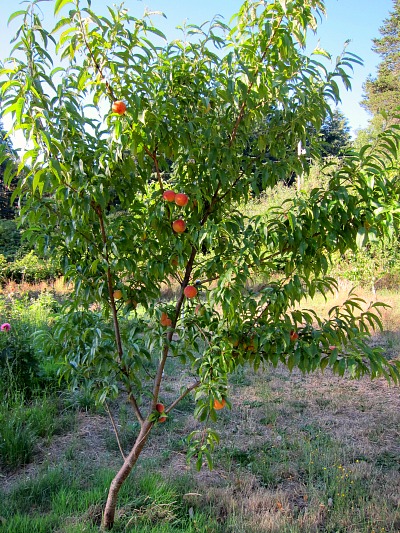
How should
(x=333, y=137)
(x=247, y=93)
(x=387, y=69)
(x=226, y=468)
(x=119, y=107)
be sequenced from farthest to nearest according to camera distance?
(x=333, y=137), (x=387, y=69), (x=226, y=468), (x=247, y=93), (x=119, y=107)

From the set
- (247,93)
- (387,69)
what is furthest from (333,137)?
(247,93)

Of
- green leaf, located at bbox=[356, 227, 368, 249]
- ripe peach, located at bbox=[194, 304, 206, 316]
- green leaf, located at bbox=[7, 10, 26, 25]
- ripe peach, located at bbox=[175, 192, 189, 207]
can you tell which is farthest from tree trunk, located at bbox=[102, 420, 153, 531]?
green leaf, located at bbox=[7, 10, 26, 25]

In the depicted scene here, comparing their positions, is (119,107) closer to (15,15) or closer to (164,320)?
(15,15)

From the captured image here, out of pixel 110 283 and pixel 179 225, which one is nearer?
pixel 179 225

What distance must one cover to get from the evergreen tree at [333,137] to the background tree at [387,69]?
6.78 ft

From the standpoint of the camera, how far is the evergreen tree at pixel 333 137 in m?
1.98

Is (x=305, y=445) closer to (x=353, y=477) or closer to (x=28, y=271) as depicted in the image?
(x=353, y=477)

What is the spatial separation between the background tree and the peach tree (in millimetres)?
22492

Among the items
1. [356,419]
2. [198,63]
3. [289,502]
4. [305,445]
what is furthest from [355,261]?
[198,63]

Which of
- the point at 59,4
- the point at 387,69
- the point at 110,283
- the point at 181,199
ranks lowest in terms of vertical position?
the point at 110,283

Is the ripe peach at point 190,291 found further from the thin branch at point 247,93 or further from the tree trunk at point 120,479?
the tree trunk at point 120,479

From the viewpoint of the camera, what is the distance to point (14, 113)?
1.57 metres

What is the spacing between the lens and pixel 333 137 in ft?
81.5

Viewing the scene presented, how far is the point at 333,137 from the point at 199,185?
25074 millimetres
